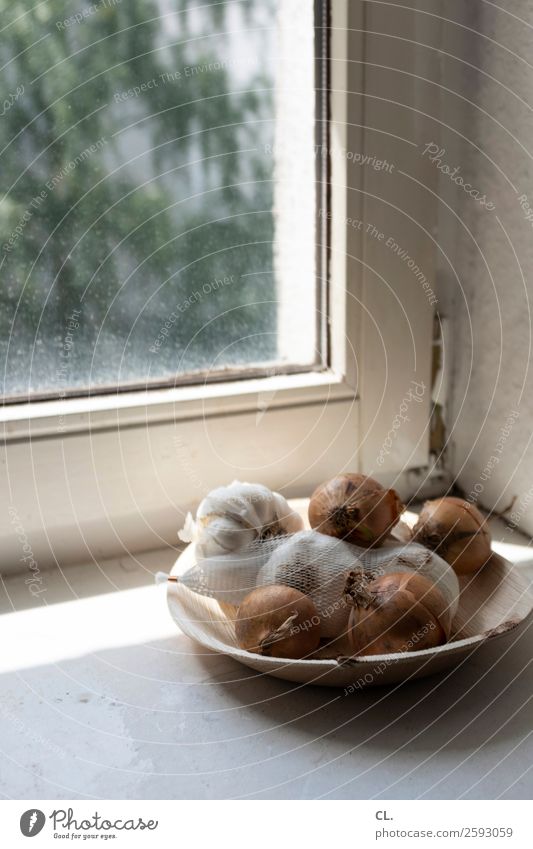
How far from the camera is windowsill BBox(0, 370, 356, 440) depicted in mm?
542

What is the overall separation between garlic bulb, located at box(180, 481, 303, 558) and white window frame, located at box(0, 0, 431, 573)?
0.07 m

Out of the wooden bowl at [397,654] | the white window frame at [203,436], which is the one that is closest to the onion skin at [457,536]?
the wooden bowl at [397,654]

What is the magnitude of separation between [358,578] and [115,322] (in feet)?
0.77

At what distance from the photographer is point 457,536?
1.65 feet

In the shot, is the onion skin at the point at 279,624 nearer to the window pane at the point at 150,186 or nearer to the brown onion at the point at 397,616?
the brown onion at the point at 397,616

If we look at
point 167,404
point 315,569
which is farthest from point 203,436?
point 315,569

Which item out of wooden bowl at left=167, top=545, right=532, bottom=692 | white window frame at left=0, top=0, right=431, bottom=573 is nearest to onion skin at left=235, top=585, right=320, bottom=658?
wooden bowl at left=167, top=545, right=532, bottom=692

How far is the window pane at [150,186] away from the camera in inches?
20.5

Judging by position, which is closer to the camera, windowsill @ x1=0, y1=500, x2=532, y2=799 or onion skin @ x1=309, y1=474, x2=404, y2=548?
windowsill @ x1=0, y1=500, x2=532, y2=799

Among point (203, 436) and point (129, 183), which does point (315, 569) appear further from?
point (129, 183)

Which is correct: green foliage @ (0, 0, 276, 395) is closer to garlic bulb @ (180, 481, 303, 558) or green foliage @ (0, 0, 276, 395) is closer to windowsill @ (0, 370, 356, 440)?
windowsill @ (0, 370, 356, 440)

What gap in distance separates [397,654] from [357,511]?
0.11 m
